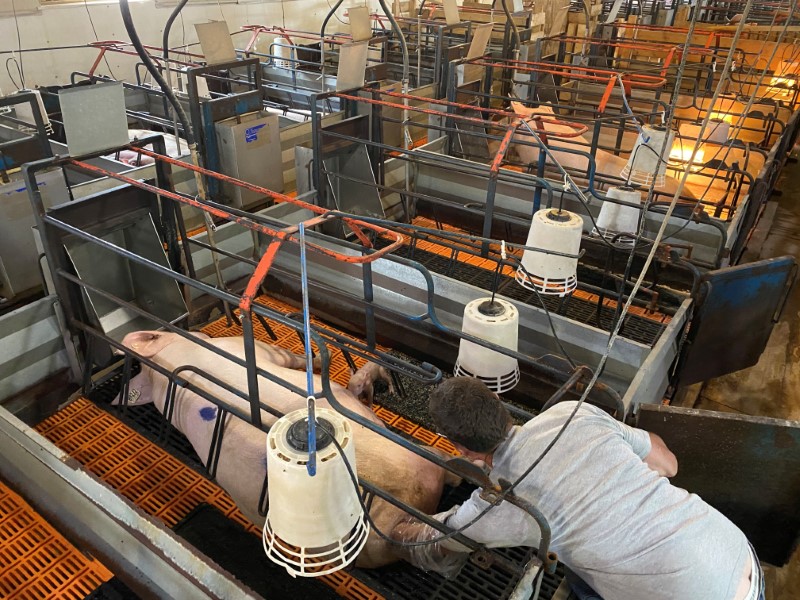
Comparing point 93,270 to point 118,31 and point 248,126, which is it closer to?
point 248,126

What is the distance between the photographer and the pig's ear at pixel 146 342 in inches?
127

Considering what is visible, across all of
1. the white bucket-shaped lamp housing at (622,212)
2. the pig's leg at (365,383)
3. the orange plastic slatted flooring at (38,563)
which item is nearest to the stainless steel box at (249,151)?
the pig's leg at (365,383)

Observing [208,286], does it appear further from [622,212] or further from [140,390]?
[622,212]

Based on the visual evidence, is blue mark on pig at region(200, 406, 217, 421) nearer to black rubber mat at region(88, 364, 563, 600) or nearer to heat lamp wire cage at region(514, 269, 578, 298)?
black rubber mat at region(88, 364, 563, 600)

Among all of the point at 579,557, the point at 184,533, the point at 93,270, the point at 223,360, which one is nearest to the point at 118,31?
the point at 93,270

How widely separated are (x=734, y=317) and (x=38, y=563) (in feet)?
12.3

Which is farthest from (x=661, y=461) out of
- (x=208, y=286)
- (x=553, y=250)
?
(x=208, y=286)

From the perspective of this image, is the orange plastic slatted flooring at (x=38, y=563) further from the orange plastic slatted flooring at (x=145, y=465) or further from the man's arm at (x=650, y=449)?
the man's arm at (x=650, y=449)

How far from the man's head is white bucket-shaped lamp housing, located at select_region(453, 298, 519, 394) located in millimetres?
597

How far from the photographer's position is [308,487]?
1531 millimetres

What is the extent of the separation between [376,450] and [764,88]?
8.91m

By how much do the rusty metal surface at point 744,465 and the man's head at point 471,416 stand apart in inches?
43.3

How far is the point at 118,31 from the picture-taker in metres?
9.39

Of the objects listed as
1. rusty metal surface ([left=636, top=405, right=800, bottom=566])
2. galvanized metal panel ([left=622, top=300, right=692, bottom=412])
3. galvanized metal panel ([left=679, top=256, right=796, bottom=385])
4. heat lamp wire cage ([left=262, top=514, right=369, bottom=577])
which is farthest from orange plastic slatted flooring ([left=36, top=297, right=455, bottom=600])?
galvanized metal panel ([left=679, top=256, right=796, bottom=385])
